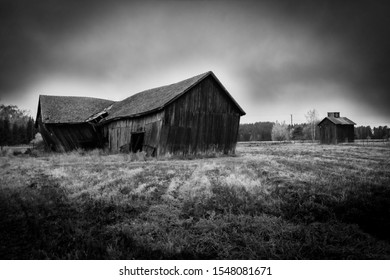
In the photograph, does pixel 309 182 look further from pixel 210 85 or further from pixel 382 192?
pixel 210 85

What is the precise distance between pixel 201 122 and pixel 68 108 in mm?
17205

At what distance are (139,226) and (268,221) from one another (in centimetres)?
212

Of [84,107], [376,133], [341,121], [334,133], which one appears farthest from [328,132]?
[376,133]

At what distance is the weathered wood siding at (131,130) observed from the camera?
16469 millimetres

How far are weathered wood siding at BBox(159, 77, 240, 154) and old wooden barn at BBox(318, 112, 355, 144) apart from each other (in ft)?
98.4

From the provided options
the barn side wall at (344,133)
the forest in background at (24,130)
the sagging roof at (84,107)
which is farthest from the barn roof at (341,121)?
the sagging roof at (84,107)

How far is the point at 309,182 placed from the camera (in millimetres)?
6695

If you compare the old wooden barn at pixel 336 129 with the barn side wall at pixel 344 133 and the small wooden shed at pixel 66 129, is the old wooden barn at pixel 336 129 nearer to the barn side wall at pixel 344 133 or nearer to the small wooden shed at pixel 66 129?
the barn side wall at pixel 344 133

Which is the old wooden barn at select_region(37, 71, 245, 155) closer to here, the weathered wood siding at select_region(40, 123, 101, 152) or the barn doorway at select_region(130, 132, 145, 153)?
the barn doorway at select_region(130, 132, 145, 153)

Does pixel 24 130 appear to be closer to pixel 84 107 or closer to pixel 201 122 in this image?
pixel 84 107

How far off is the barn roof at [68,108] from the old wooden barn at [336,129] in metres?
36.5
